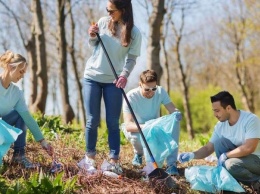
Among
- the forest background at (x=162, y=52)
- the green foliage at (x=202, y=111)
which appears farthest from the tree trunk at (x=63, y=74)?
the green foliage at (x=202, y=111)

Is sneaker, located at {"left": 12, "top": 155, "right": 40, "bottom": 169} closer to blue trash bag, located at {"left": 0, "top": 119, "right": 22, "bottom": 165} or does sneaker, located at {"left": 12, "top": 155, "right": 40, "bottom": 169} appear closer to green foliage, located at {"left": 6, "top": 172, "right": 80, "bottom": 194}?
blue trash bag, located at {"left": 0, "top": 119, "right": 22, "bottom": 165}

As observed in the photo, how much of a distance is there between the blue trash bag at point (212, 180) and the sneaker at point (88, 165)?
877 millimetres

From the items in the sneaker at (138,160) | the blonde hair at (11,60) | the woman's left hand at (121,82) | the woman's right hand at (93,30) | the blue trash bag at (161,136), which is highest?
the woman's right hand at (93,30)

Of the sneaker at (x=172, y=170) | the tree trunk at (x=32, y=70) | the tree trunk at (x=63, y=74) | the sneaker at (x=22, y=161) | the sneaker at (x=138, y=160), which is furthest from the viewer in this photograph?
the tree trunk at (x=32, y=70)

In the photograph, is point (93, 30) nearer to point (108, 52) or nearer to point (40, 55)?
point (108, 52)

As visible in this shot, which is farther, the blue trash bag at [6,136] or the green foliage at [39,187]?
the blue trash bag at [6,136]

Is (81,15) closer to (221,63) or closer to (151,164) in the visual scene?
(221,63)

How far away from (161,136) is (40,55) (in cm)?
682

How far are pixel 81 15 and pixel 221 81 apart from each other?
55.0 feet

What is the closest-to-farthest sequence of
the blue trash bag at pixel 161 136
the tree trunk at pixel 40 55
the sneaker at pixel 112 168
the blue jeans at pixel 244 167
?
the blue jeans at pixel 244 167 < the sneaker at pixel 112 168 < the blue trash bag at pixel 161 136 < the tree trunk at pixel 40 55

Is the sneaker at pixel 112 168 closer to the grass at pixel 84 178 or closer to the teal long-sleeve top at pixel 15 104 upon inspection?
the grass at pixel 84 178

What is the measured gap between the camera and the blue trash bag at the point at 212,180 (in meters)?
3.92

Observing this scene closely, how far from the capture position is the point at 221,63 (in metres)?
28.7

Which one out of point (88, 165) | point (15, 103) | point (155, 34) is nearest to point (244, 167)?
point (88, 165)
